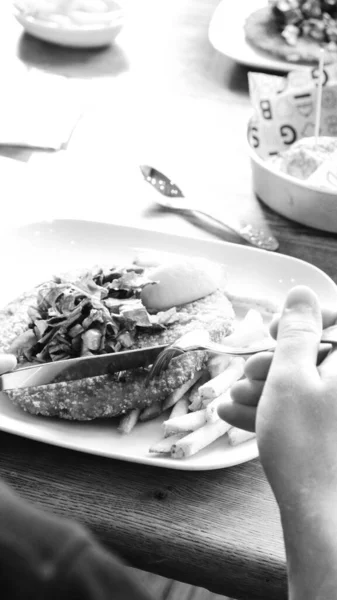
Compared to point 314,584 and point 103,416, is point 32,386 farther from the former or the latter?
point 314,584

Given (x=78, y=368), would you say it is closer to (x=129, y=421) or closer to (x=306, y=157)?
(x=129, y=421)

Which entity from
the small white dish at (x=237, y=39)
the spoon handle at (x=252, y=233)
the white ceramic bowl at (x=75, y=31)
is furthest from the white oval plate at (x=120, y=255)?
the white ceramic bowl at (x=75, y=31)

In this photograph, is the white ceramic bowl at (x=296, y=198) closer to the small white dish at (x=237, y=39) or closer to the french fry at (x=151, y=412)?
the french fry at (x=151, y=412)

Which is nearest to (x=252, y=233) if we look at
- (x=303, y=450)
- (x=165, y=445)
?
(x=165, y=445)

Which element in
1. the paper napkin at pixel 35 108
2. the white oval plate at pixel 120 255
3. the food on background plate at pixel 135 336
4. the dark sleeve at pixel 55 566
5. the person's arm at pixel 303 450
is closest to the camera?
the dark sleeve at pixel 55 566

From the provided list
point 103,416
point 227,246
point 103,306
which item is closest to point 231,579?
point 103,416
